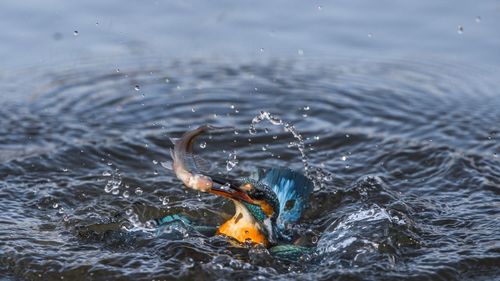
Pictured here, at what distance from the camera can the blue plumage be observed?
6.07 metres

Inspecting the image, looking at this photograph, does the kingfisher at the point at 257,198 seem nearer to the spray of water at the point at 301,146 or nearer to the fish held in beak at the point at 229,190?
the fish held in beak at the point at 229,190

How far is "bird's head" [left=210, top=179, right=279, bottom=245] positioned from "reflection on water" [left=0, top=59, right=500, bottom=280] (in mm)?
109

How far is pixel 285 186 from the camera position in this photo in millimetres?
6090

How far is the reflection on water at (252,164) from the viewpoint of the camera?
221 inches

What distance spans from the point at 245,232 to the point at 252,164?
158 centimetres

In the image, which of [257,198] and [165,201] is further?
[165,201]

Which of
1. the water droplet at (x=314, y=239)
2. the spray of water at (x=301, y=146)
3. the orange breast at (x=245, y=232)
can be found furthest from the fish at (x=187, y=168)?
the spray of water at (x=301, y=146)

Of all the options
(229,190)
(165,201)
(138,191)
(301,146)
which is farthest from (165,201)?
(301,146)

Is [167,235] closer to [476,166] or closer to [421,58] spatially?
[476,166]

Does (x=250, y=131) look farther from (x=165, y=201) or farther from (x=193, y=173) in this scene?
(x=193, y=173)

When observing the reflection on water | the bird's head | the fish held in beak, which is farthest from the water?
the fish held in beak

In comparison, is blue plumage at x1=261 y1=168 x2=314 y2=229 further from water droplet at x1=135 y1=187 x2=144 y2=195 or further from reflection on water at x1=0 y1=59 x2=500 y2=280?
water droplet at x1=135 y1=187 x2=144 y2=195

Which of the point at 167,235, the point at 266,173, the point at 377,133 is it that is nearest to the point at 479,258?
the point at 266,173

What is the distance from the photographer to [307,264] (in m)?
5.51
